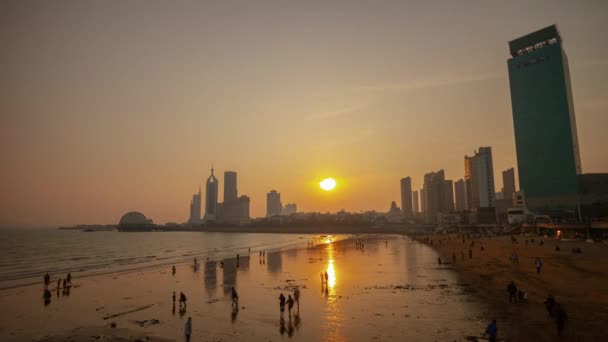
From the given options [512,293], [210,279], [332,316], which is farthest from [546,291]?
[210,279]

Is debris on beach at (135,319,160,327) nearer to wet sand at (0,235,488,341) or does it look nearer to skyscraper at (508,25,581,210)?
wet sand at (0,235,488,341)

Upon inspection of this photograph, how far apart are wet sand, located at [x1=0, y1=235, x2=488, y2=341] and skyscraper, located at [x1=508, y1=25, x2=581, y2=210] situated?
13579cm

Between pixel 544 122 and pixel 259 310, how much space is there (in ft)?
561

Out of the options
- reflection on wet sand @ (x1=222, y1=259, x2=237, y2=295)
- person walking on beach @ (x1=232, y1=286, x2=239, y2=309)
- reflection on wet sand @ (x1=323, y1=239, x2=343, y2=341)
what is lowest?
reflection on wet sand @ (x1=222, y1=259, x2=237, y2=295)

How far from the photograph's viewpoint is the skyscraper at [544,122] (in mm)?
147750

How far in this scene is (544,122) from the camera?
15438 cm

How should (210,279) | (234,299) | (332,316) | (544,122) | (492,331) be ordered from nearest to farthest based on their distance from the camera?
(492,331) → (332,316) → (234,299) → (210,279) → (544,122)

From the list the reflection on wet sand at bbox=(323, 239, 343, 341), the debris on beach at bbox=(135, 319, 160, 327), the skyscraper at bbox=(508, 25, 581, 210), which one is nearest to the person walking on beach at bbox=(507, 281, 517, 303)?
the reflection on wet sand at bbox=(323, 239, 343, 341)

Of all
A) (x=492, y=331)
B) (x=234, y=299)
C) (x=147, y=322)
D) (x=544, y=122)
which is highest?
(x=544, y=122)

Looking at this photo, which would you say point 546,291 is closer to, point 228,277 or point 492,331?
point 492,331

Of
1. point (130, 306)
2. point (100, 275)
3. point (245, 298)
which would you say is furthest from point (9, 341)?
point (100, 275)

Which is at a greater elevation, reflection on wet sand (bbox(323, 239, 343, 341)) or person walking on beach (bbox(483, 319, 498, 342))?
person walking on beach (bbox(483, 319, 498, 342))

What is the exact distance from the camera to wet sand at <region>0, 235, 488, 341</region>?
22.0m

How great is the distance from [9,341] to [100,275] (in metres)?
31.8
